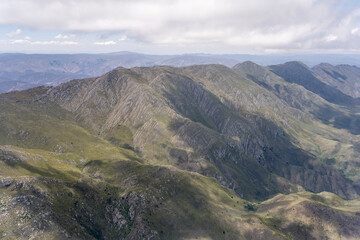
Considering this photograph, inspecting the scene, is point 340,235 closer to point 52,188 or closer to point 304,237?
point 304,237

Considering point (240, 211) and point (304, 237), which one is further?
point (240, 211)

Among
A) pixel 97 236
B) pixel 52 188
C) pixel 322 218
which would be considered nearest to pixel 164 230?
pixel 97 236

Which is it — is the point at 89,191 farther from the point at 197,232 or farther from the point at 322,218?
the point at 322,218

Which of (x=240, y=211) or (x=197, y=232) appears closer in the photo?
(x=197, y=232)

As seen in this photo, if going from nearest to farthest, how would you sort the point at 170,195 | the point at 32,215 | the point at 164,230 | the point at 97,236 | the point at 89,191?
the point at 32,215, the point at 97,236, the point at 164,230, the point at 89,191, the point at 170,195

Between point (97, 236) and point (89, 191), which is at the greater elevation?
point (89, 191)

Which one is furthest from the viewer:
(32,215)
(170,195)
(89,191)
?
(170,195)

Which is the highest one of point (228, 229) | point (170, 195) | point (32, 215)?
point (32, 215)

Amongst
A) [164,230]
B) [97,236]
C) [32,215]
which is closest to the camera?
[32,215]

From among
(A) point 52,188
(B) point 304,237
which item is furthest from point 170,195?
(B) point 304,237
